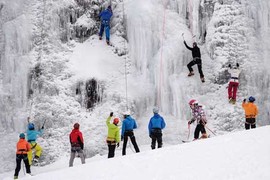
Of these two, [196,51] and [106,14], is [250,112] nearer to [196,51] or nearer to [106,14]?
[196,51]

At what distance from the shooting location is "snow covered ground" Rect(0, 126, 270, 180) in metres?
7.83

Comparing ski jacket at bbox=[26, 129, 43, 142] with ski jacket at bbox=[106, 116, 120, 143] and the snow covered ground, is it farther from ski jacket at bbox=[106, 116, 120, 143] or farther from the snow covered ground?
the snow covered ground

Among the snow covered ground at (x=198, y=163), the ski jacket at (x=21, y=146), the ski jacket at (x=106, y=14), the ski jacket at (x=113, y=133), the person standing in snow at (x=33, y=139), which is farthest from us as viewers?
the ski jacket at (x=106, y=14)

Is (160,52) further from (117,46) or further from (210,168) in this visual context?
(210,168)

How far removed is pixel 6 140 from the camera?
15.4m

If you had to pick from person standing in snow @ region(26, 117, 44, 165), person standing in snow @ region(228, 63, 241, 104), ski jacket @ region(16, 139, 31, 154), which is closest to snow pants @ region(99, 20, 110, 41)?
person standing in snow @ region(26, 117, 44, 165)

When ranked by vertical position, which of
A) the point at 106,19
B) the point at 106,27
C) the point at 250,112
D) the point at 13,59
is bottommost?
the point at 250,112

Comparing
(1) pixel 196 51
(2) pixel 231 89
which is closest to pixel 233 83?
(2) pixel 231 89

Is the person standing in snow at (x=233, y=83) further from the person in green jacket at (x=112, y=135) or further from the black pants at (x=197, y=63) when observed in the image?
the person in green jacket at (x=112, y=135)

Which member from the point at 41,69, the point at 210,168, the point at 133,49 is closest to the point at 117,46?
the point at 133,49

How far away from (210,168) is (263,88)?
7846 millimetres

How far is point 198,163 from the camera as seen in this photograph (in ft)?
28.3

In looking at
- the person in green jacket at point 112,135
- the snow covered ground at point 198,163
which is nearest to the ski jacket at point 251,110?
the snow covered ground at point 198,163

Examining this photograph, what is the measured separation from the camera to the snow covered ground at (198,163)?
25.7 ft
